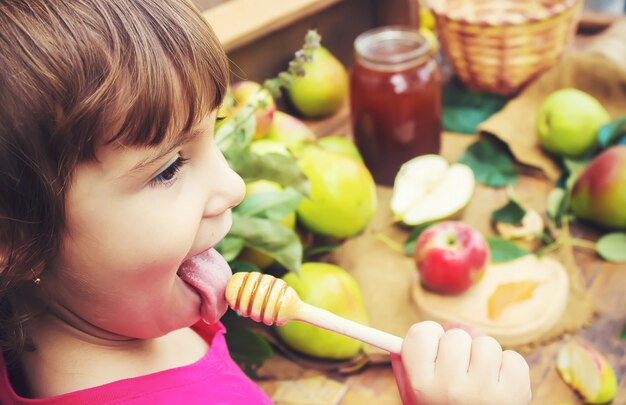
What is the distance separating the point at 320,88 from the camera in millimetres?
1312

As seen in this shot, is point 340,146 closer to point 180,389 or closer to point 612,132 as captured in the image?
point 612,132

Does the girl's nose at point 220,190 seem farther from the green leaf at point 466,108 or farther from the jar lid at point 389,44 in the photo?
the green leaf at point 466,108

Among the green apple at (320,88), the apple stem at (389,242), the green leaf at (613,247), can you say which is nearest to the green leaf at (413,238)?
the apple stem at (389,242)

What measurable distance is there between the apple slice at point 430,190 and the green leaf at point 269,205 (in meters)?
0.28

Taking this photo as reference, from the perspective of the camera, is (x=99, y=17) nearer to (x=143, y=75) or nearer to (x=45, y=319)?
(x=143, y=75)

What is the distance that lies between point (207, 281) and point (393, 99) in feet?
2.22

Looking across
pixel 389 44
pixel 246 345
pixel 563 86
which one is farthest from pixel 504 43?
pixel 246 345

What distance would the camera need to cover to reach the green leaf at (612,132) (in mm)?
1166

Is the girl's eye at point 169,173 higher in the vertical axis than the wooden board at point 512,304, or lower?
higher

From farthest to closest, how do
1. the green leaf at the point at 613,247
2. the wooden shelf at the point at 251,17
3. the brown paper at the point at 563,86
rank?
1. the brown paper at the point at 563,86
2. the wooden shelf at the point at 251,17
3. the green leaf at the point at 613,247

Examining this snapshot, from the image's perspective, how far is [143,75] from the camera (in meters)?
0.45

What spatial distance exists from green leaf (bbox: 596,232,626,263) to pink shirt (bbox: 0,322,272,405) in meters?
0.59

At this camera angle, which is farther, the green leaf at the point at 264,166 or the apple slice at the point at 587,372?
the green leaf at the point at 264,166

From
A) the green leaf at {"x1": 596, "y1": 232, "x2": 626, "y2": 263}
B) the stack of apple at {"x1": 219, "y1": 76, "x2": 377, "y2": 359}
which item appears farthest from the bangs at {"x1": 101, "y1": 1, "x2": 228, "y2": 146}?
the green leaf at {"x1": 596, "y1": 232, "x2": 626, "y2": 263}
